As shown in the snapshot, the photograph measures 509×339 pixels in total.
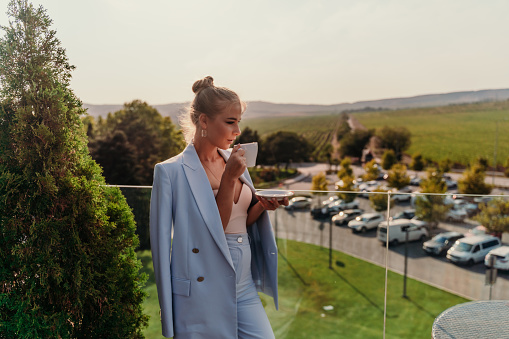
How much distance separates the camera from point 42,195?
203 cm

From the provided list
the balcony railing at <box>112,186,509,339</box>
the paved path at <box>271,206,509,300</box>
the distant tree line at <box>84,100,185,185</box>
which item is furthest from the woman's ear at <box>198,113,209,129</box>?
the distant tree line at <box>84,100,185,185</box>

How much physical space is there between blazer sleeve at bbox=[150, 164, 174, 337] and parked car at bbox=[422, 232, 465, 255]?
3.21m

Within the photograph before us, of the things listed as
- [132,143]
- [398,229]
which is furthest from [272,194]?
[132,143]

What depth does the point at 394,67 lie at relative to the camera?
77812 millimetres

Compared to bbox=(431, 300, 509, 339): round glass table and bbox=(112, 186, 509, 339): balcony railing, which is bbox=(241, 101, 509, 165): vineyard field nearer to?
bbox=(112, 186, 509, 339): balcony railing

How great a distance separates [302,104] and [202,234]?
252 ft

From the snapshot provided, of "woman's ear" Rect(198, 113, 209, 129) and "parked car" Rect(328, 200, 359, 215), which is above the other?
"woman's ear" Rect(198, 113, 209, 129)

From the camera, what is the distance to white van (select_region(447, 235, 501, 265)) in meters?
4.33

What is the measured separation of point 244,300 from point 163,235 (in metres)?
0.45

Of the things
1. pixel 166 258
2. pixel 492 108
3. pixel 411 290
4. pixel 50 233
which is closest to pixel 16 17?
pixel 50 233

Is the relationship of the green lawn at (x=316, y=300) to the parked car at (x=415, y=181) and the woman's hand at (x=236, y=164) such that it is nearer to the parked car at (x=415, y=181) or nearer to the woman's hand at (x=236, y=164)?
the woman's hand at (x=236, y=164)

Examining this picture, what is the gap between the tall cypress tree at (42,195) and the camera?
201 cm

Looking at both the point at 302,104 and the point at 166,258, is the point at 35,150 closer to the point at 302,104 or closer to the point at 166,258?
the point at 166,258

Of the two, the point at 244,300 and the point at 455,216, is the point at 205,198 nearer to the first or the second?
the point at 244,300
